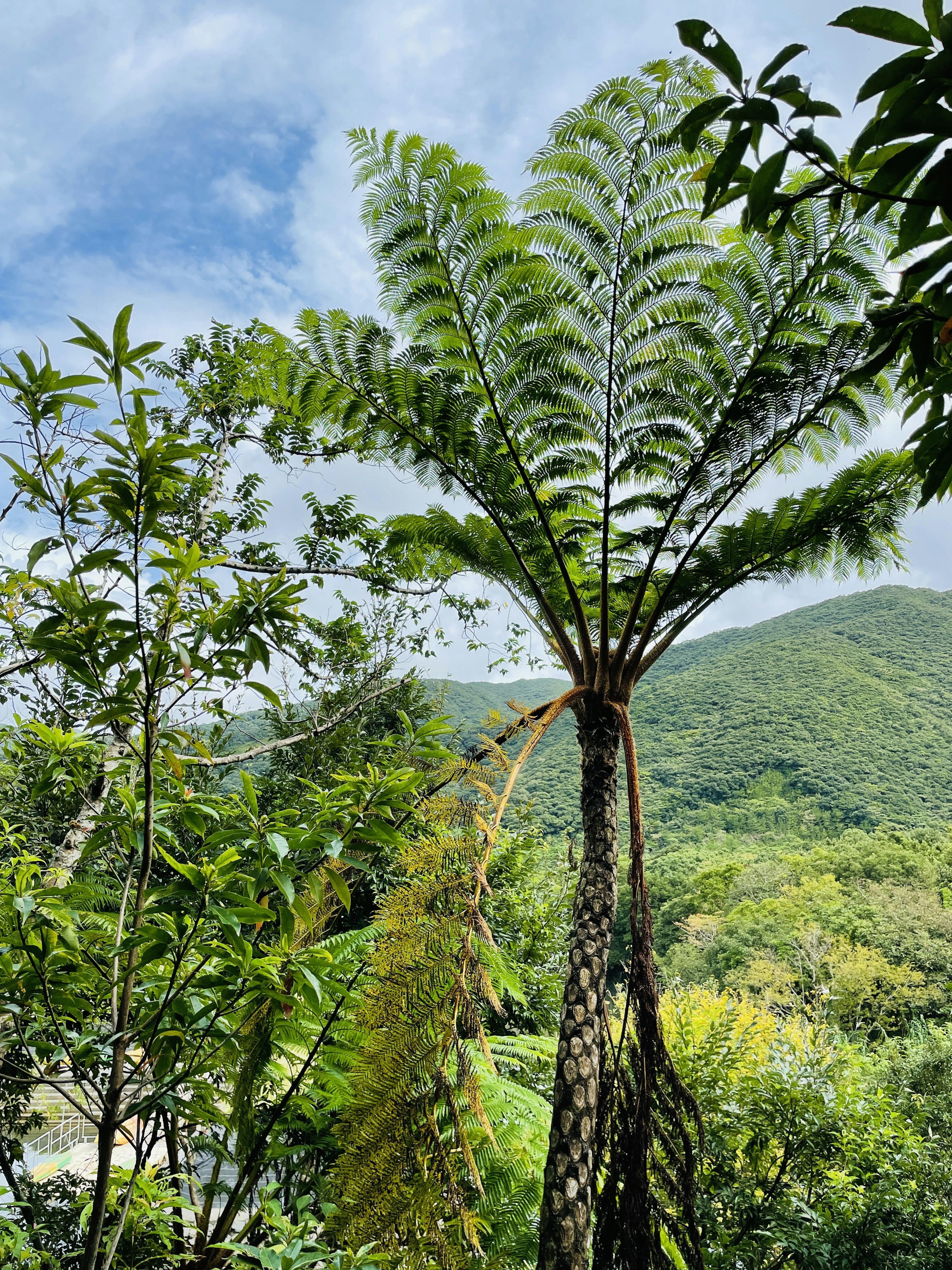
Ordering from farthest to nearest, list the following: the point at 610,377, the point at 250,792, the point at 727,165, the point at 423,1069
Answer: the point at 610,377, the point at 423,1069, the point at 250,792, the point at 727,165

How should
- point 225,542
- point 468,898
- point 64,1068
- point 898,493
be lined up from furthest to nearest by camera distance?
point 225,542 → point 898,493 → point 468,898 → point 64,1068

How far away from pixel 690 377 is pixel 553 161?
2.85 ft

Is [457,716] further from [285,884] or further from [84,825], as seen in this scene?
[84,825]

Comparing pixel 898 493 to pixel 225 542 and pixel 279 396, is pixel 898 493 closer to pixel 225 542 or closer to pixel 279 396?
pixel 279 396

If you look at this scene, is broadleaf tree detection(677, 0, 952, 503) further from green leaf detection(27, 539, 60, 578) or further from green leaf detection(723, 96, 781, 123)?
green leaf detection(27, 539, 60, 578)

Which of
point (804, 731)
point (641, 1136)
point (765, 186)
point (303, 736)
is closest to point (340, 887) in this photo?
point (641, 1136)

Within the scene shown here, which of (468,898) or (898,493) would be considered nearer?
(468,898)

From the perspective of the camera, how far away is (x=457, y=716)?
1457mm

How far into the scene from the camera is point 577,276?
7.61 feet

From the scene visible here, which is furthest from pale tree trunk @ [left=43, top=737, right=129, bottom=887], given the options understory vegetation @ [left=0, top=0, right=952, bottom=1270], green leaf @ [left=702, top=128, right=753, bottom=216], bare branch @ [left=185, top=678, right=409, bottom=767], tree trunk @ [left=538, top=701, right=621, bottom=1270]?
green leaf @ [left=702, top=128, right=753, bottom=216]

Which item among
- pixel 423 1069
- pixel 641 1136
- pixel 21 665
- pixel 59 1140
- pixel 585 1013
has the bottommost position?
pixel 59 1140

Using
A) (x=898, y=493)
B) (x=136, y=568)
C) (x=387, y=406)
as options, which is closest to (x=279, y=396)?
(x=387, y=406)

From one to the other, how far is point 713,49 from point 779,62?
0.07 meters

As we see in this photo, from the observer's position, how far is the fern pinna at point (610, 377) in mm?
2158
